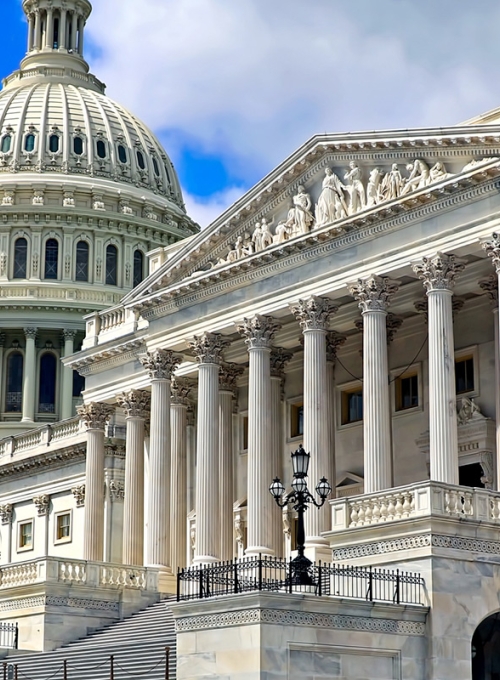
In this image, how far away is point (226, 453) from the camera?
206ft

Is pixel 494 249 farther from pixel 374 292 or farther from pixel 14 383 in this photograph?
pixel 14 383

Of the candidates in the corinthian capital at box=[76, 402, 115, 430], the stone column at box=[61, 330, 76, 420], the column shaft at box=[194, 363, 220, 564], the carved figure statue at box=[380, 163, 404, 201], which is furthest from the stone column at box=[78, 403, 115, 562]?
the stone column at box=[61, 330, 76, 420]

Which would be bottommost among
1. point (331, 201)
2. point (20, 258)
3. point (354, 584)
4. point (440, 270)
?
point (354, 584)

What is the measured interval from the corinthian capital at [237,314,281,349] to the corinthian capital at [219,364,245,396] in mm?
6014

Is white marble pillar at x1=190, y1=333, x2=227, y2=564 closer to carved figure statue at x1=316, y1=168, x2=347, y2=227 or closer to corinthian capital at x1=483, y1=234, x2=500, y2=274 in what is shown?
carved figure statue at x1=316, y1=168, x2=347, y2=227

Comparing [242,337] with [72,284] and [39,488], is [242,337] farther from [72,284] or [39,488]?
[72,284]

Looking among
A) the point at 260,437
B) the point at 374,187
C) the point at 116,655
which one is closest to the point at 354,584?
the point at 116,655

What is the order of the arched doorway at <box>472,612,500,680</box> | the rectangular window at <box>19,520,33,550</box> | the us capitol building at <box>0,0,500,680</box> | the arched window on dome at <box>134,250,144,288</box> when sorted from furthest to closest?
the arched window on dome at <box>134,250,144,288</box>, the rectangular window at <box>19,520,33,550</box>, the arched doorway at <box>472,612,500,680</box>, the us capitol building at <box>0,0,500,680</box>

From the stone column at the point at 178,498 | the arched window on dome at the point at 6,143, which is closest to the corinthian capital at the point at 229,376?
the stone column at the point at 178,498

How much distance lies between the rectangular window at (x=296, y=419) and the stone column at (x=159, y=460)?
5394 mm

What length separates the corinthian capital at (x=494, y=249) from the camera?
48312 mm

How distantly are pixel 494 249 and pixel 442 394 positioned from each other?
5009 millimetres

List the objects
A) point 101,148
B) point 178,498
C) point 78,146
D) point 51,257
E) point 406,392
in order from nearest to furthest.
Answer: point 406,392
point 178,498
point 51,257
point 78,146
point 101,148

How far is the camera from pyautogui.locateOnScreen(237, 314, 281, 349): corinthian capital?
56.9 metres
